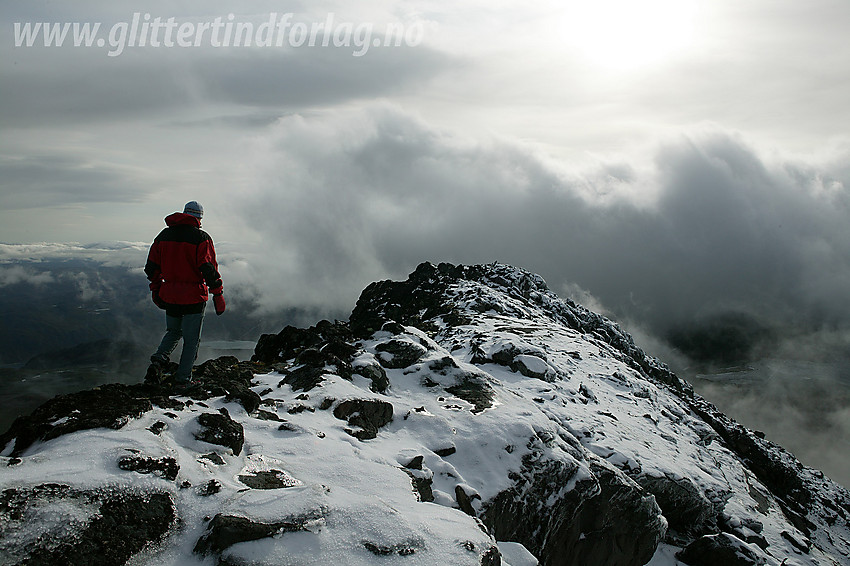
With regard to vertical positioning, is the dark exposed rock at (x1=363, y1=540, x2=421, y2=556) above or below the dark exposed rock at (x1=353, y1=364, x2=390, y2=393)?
below

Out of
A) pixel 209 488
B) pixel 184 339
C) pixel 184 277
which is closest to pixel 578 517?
pixel 209 488

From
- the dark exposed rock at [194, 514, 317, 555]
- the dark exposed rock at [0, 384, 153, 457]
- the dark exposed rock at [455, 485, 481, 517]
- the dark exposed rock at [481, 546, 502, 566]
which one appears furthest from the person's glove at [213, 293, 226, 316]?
the dark exposed rock at [481, 546, 502, 566]

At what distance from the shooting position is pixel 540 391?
17906 mm

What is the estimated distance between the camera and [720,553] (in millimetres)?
13469

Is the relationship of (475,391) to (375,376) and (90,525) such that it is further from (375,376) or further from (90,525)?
(90,525)

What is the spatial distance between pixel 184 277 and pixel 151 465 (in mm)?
4159

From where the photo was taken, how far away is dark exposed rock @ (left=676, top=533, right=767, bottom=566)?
13312 mm

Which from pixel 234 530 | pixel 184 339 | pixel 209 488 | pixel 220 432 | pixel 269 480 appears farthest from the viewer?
pixel 184 339

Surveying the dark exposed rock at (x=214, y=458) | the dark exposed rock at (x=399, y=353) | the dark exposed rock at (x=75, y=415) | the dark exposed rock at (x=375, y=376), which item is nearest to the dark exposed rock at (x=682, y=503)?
the dark exposed rock at (x=399, y=353)

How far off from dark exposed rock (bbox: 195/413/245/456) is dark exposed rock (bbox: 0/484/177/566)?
1845 millimetres

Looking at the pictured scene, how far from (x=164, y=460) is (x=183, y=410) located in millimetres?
2146

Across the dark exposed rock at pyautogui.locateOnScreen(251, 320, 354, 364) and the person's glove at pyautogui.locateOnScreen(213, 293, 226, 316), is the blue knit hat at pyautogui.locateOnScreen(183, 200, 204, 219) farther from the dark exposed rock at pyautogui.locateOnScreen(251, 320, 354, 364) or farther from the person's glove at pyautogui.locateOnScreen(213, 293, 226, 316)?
the dark exposed rock at pyautogui.locateOnScreen(251, 320, 354, 364)

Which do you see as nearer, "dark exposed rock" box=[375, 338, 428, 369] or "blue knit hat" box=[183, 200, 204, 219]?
"blue knit hat" box=[183, 200, 204, 219]

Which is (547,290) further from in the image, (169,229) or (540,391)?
A: (169,229)
